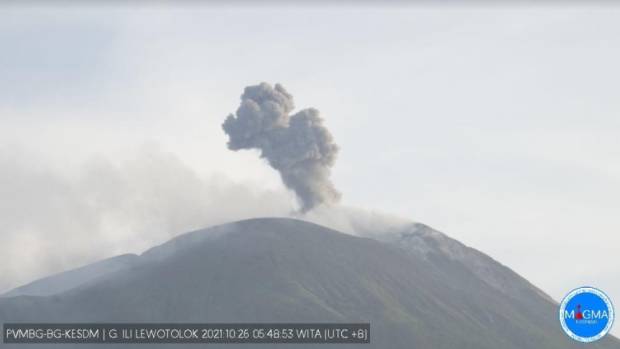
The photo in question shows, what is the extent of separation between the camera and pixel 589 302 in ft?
212

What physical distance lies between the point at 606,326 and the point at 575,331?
2.75m

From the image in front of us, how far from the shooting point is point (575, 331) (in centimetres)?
6375

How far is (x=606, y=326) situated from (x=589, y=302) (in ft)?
7.06

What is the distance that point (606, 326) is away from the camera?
2562 inches

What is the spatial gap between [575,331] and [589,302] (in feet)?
7.44
